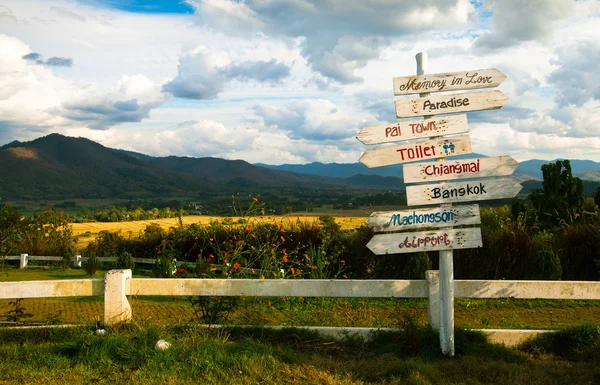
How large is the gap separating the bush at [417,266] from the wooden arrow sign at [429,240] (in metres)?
5.01

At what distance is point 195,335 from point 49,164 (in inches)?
7290

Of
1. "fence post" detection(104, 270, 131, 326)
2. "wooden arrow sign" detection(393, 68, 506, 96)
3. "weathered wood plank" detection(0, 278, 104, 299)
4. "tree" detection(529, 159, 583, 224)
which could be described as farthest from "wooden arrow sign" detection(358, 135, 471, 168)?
"tree" detection(529, 159, 583, 224)

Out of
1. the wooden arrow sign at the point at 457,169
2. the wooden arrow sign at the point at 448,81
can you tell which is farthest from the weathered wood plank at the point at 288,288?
the wooden arrow sign at the point at 448,81

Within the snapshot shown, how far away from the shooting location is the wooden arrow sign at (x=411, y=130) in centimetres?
500

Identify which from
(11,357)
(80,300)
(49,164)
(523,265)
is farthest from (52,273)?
(49,164)

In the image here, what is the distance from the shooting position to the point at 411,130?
5.02 m

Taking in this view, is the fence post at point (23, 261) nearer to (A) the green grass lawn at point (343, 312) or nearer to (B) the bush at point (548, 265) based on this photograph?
(A) the green grass lawn at point (343, 312)

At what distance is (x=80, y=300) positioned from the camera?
10609 mm

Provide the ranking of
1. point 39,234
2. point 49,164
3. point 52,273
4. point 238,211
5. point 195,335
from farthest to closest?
point 49,164 < point 39,234 < point 52,273 < point 238,211 < point 195,335

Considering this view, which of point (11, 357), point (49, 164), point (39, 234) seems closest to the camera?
point (11, 357)

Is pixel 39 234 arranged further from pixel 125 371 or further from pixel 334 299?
pixel 125 371

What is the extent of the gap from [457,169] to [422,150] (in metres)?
0.41

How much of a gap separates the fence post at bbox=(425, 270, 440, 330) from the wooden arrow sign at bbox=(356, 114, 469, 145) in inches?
58.1

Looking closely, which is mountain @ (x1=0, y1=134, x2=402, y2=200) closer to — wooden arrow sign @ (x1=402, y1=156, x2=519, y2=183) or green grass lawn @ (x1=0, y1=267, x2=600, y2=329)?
green grass lawn @ (x1=0, y1=267, x2=600, y2=329)
